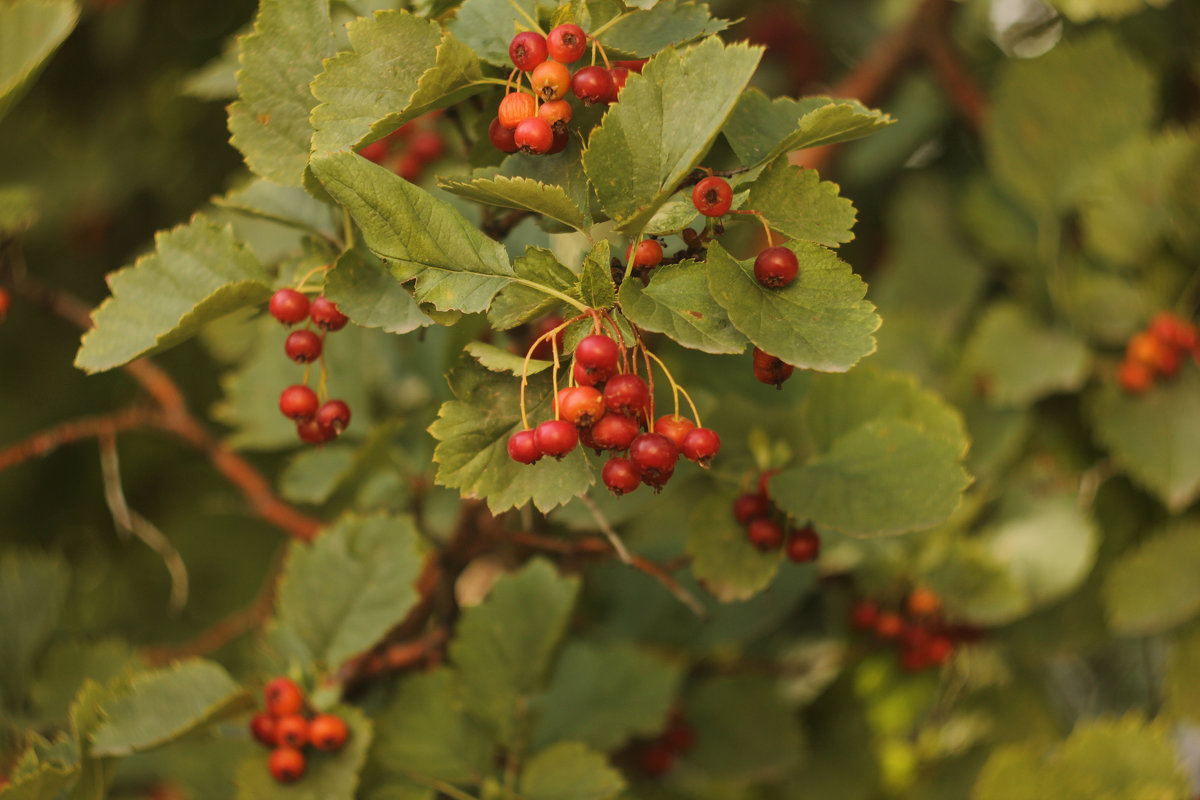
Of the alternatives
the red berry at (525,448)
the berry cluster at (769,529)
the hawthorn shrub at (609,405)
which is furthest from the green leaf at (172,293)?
the berry cluster at (769,529)

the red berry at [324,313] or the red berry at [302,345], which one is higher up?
the red berry at [324,313]

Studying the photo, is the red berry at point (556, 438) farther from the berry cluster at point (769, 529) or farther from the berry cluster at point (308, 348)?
the berry cluster at point (769, 529)

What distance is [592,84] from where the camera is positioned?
1.77 ft

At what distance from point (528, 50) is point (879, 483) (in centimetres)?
43

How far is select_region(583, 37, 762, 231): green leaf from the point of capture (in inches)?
20.2

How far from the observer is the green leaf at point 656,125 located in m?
0.51

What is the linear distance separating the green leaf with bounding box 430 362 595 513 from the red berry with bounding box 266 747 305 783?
36cm

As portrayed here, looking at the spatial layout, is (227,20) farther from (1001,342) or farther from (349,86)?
(1001,342)

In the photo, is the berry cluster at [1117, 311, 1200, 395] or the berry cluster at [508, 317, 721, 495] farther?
the berry cluster at [1117, 311, 1200, 395]

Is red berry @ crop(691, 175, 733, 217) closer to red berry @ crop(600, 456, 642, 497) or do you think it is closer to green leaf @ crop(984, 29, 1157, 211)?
red berry @ crop(600, 456, 642, 497)

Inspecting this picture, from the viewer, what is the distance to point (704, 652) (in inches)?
47.3

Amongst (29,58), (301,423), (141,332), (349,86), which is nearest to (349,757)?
(301,423)

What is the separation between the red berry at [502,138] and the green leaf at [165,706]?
1.64 feet

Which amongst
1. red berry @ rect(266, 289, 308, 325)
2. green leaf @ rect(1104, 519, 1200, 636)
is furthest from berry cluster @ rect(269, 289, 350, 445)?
green leaf @ rect(1104, 519, 1200, 636)
